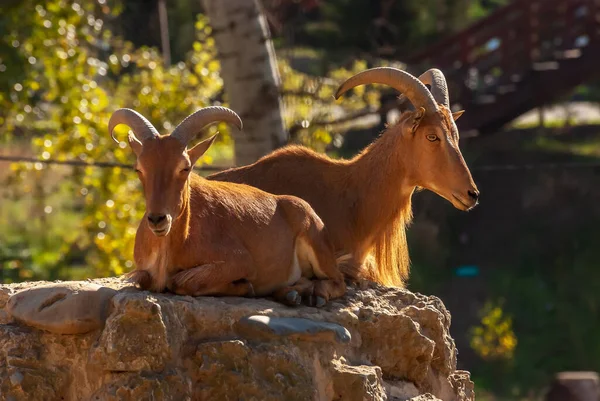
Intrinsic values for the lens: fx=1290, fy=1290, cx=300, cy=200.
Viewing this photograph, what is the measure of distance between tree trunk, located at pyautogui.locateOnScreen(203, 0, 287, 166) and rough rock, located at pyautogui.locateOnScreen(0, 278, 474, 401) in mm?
4885

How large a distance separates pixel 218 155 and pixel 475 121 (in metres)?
5.03

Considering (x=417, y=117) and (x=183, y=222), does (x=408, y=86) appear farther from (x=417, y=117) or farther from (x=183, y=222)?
(x=183, y=222)

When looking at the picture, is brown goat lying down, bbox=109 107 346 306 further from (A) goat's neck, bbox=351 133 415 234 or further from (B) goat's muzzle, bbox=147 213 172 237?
(A) goat's neck, bbox=351 133 415 234

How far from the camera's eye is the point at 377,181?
8500 mm

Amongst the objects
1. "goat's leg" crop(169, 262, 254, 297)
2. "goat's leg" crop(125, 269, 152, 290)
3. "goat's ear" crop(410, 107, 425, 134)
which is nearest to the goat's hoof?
"goat's leg" crop(169, 262, 254, 297)

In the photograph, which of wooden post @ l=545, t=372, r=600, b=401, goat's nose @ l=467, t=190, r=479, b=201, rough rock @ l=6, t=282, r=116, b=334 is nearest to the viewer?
rough rock @ l=6, t=282, r=116, b=334

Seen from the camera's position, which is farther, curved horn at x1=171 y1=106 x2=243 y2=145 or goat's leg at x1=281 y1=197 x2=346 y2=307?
goat's leg at x1=281 y1=197 x2=346 y2=307

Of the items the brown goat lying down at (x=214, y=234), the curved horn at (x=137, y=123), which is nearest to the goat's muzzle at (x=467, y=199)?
the brown goat lying down at (x=214, y=234)

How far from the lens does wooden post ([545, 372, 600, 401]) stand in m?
13.0

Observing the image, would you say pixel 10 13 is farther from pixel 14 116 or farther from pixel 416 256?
pixel 416 256

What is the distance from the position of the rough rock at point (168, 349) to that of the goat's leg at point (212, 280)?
8 cm

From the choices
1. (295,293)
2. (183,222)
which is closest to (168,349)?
(183,222)

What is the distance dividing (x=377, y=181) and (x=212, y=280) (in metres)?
2.19

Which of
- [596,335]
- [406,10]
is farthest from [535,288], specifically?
[406,10]
